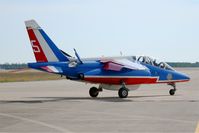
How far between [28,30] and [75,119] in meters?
12.6

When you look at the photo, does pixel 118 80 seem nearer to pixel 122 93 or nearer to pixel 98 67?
pixel 122 93

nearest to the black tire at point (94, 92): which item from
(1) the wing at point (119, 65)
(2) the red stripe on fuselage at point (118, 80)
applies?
(2) the red stripe on fuselage at point (118, 80)

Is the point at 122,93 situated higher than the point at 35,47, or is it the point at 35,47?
the point at 35,47

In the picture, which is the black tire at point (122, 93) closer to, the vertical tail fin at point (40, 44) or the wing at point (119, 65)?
the wing at point (119, 65)

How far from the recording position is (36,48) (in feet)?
95.5

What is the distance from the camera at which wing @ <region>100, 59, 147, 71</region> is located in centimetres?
3000

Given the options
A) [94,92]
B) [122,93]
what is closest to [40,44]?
[94,92]

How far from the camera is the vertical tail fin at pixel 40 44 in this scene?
95.3ft

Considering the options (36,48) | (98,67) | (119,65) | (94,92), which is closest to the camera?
(36,48)

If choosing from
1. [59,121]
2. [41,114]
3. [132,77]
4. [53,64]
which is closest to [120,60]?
[132,77]

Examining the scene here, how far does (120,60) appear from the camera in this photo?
102 feet

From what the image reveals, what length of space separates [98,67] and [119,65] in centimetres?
121

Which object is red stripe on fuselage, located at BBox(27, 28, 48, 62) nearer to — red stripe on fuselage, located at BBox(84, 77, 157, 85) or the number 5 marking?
the number 5 marking

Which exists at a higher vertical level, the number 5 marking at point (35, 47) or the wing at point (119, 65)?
the number 5 marking at point (35, 47)
